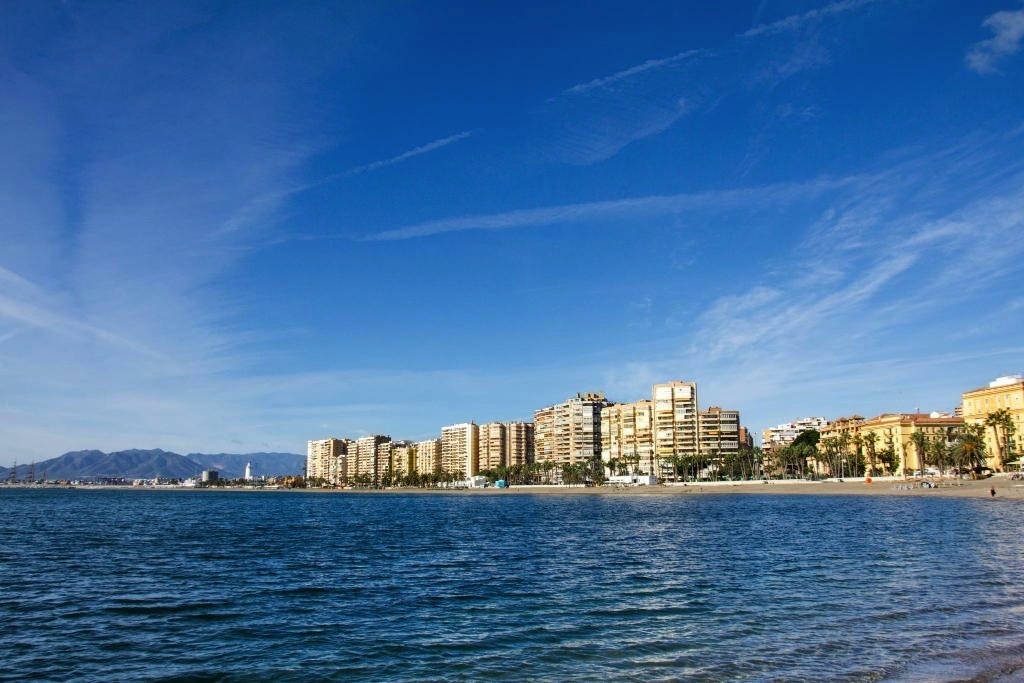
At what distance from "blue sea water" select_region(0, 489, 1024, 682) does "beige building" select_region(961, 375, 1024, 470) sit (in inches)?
4329

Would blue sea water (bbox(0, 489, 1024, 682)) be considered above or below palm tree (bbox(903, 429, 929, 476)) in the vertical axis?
below

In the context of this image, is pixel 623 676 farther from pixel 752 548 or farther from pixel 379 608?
pixel 752 548

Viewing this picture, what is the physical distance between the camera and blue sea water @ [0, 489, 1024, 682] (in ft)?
60.5

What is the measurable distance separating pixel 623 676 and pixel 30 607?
21.9m

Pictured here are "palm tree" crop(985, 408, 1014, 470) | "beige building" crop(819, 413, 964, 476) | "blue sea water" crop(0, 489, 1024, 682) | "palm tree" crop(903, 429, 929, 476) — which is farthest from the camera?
"beige building" crop(819, 413, 964, 476)

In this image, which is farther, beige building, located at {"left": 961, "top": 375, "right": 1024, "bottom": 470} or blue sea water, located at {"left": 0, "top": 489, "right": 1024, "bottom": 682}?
beige building, located at {"left": 961, "top": 375, "right": 1024, "bottom": 470}

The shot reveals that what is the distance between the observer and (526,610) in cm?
2573

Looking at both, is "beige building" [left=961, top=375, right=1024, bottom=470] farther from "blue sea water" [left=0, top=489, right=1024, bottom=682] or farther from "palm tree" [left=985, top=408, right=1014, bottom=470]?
"blue sea water" [left=0, top=489, right=1024, bottom=682]

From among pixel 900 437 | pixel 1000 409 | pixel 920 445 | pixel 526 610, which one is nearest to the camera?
pixel 526 610

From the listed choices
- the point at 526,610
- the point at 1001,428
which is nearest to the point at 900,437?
the point at 1001,428

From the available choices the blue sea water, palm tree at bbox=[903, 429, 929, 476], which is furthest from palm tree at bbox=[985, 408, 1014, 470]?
the blue sea water

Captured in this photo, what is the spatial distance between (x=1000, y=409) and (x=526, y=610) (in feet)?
486

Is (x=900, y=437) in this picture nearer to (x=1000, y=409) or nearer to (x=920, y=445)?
(x=920, y=445)

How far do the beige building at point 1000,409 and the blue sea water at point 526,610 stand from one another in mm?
109969
